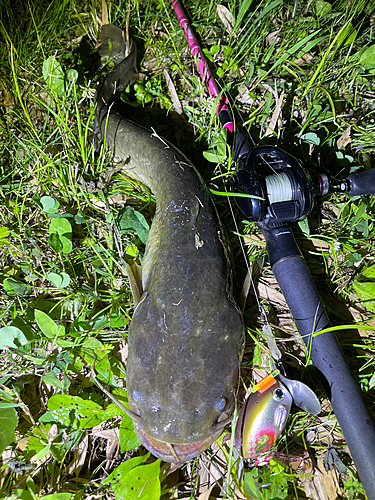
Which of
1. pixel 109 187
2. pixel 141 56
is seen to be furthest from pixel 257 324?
pixel 141 56

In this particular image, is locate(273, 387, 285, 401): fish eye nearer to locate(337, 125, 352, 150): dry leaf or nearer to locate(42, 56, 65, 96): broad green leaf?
locate(337, 125, 352, 150): dry leaf

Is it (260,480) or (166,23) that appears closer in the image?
(260,480)

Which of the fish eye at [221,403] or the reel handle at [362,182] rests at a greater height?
the reel handle at [362,182]

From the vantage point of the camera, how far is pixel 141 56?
10.9 ft

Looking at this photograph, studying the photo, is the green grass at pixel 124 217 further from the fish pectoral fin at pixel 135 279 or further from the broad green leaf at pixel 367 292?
the fish pectoral fin at pixel 135 279

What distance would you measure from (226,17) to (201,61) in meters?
0.68

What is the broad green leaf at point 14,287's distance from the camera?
2496 mm

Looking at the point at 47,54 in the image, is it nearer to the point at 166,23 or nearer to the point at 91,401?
the point at 166,23

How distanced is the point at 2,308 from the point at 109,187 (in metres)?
1.28

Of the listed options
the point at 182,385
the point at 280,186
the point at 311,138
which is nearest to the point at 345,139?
the point at 311,138

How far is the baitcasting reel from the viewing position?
2137 millimetres

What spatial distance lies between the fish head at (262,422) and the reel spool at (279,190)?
109 cm

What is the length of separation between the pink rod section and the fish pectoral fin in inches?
53.4

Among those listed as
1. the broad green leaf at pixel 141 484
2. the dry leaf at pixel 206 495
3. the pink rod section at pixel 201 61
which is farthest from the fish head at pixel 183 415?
the pink rod section at pixel 201 61
